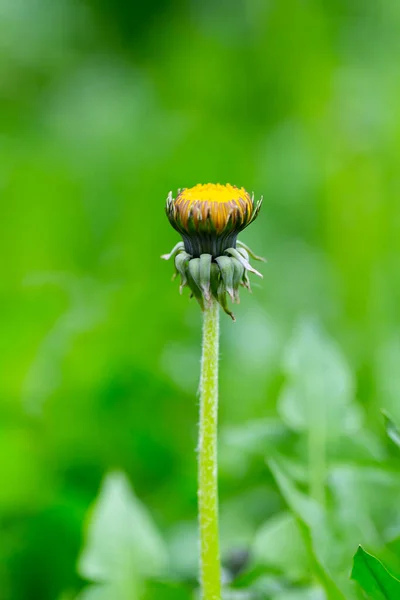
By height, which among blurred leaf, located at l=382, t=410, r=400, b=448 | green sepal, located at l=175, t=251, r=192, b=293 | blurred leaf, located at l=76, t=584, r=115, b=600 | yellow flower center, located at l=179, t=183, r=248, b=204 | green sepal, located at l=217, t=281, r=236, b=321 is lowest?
blurred leaf, located at l=76, t=584, r=115, b=600

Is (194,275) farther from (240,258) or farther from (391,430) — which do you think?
(391,430)

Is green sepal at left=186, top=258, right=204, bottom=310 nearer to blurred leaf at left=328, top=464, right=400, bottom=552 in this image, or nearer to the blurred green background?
the blurred green background

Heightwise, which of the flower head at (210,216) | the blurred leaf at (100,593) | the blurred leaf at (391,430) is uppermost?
the flower head at (210,216)

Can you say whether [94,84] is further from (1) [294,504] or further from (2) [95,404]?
(1) [294,504]

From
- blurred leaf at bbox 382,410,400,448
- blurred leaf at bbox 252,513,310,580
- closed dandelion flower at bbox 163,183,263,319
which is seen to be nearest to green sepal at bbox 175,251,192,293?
closed dandelion flower at bbox 163,183,263,319

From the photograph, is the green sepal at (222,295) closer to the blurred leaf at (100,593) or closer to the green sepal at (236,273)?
the green sepal at (236,273)

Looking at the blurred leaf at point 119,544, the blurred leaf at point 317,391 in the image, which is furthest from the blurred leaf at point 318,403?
the blurred leaf at point 119,544

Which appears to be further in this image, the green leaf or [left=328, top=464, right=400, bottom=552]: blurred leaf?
[left=328, top=464, right=400, bottom=552]: blurred leaf

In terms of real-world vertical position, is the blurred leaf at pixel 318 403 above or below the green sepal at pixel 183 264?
above

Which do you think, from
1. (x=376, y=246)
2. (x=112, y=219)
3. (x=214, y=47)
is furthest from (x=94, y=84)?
(x=376, y=246)
